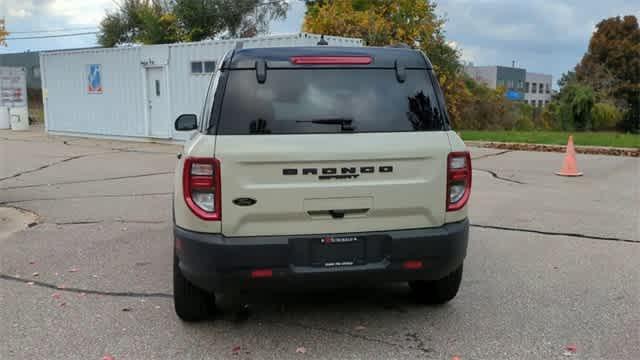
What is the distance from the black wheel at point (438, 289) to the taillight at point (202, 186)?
1.65 meters

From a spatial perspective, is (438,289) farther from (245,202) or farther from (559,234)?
(559,234)

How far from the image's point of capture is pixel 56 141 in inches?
774

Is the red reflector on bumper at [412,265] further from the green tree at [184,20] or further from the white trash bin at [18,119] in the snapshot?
the green tree at [184,20]

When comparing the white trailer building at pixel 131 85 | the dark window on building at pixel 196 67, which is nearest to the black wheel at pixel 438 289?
the white trailer building at pixel 131 85

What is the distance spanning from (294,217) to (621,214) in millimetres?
6026

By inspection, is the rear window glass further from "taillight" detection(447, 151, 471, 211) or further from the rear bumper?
the rear bumper

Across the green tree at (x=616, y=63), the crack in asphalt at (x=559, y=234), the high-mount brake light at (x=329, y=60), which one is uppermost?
the green tree at (x=616, y=63)

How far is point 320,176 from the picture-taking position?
369cm

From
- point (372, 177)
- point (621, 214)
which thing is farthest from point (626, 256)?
point (372, 177)

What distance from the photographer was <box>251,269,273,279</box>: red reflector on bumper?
3648 mm

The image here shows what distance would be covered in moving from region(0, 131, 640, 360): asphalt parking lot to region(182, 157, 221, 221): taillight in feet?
3.07

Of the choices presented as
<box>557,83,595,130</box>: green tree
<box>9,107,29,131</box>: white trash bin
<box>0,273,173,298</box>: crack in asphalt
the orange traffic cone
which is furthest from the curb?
<box>9,107,29,131</box>: white trash bin

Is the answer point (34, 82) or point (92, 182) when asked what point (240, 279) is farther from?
point (34, 82)

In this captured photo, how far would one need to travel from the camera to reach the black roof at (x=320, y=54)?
3.82 m
